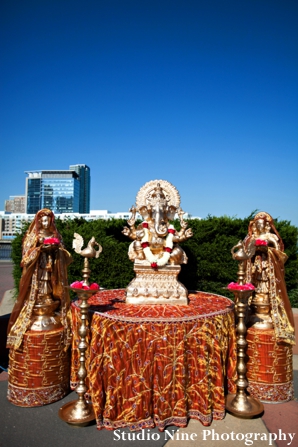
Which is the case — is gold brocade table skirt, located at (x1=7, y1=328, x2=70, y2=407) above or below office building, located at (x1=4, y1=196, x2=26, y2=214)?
below

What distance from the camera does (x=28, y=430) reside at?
3.14m

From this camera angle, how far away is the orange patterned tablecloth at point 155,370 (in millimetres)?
3238

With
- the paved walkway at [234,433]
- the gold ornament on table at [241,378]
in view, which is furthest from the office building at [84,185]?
the paved walkway at [234,433]

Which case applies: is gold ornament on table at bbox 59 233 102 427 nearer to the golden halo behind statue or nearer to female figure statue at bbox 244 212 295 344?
the golden halo behind statue

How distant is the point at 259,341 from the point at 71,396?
254cm

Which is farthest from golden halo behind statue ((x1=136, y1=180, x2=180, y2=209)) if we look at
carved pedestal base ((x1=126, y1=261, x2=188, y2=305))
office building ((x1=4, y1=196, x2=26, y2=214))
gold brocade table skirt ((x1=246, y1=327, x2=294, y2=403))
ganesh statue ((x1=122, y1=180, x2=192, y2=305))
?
office building ((x1=4, y1=196, x2=26, y2=214))

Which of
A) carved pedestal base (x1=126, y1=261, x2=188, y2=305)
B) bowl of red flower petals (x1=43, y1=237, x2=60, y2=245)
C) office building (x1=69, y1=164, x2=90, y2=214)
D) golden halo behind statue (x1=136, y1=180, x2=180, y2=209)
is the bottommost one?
carved pedestal base (x1=126, y1=261, x2=188, y2=305)

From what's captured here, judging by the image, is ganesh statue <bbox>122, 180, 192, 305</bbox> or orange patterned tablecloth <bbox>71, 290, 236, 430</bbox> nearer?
orange patterned tablecloth <bbox>71, 290, 236, 430</bbox>

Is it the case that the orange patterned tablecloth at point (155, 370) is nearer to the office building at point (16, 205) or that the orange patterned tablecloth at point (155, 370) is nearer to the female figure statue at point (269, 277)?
the female figure statue at point (269, 277)

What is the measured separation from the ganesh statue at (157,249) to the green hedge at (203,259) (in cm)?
171

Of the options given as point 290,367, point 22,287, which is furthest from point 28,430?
point 290,367

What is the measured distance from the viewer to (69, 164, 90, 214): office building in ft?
329

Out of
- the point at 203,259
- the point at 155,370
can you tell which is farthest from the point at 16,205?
the point at 155,370

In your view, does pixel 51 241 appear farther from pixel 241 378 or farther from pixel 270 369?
pixel 270 369
